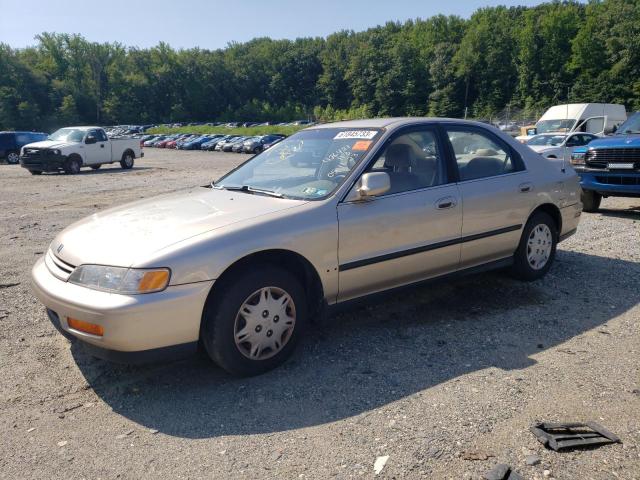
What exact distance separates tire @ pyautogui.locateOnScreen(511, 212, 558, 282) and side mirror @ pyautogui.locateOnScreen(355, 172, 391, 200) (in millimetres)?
1969

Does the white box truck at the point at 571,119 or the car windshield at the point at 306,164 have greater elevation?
the car windshield at the point at 306,164

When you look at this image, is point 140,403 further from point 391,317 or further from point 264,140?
point 264,140

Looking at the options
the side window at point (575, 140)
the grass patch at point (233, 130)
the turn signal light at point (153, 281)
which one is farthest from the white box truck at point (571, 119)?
the grass patch at point (233, 130)

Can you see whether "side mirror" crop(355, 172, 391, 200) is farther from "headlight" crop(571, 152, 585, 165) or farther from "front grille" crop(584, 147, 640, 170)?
"headlight" crop(571, 152, 585, 165)

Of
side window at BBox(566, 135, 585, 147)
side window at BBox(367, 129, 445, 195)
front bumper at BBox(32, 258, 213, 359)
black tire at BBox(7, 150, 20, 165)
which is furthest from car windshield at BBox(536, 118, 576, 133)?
black tire at BBox(7, 150, 20, 165)

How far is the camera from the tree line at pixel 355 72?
264 ft

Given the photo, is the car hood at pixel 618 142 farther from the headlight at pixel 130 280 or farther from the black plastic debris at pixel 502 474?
the headlight at pixel 130 280

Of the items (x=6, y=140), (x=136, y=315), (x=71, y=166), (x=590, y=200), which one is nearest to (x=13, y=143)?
(x=6, y=140)

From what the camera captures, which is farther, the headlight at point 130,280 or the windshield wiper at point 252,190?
the windshield wiper at point 252,190

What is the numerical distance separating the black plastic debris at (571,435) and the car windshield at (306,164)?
80.1 inches

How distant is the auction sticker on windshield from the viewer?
437 cm

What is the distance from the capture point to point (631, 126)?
31.8 ft

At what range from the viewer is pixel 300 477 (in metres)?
2.58

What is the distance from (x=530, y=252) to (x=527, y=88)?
92.2m
